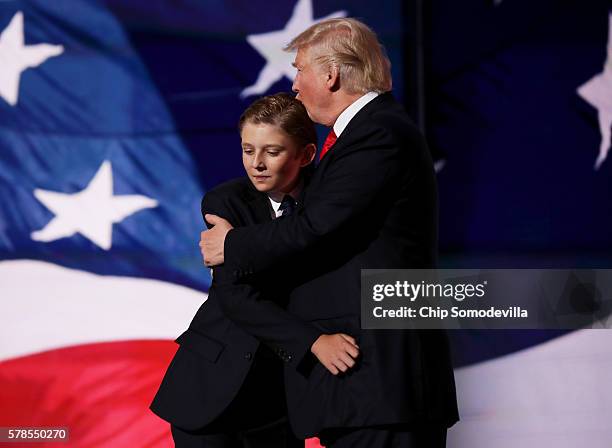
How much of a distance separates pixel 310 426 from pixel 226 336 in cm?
32

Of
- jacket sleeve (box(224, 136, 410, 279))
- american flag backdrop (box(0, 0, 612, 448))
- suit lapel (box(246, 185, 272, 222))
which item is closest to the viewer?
jacket sleeve (box(224, 136, 410, 279))

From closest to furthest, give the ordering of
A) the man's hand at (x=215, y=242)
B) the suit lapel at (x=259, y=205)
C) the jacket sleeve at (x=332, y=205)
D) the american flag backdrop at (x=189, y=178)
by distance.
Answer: the jacket sleeve at (x=332, y=205)
the man's hand at (x=215, y=242)
the suit lapel at (x=259, y=205)
the american flag backdrop at (x=189, y=178)

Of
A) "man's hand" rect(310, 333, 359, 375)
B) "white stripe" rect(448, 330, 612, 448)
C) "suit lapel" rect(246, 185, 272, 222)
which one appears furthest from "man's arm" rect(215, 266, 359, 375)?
"white stripe" rect(448, 330, 612, 448)

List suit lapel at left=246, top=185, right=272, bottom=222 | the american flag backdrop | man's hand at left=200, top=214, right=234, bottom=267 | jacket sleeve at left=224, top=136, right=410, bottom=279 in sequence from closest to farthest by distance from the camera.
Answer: jacket sleeve at left=224, top=136, right=410, bottom=279 < man's hand at left=200, top=214, right=234, bottom=267 < suit lapel at left=246, top=185, right=272, bottom=222 < the american flag backdrop

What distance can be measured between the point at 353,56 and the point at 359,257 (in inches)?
17.0

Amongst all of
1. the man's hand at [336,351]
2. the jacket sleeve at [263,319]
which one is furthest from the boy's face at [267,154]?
the man's hand at [336,351]

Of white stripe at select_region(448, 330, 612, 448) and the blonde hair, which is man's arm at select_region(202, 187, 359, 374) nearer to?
the blonde hair

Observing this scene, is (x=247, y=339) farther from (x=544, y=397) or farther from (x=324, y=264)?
(x=544, y=397)

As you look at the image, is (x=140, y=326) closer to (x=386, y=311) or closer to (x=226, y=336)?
(x=226, y=336)

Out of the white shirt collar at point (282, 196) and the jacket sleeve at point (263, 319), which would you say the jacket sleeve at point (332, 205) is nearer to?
the jacket sleeve at point (263, 319)

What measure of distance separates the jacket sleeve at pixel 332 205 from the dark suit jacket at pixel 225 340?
0.36ft

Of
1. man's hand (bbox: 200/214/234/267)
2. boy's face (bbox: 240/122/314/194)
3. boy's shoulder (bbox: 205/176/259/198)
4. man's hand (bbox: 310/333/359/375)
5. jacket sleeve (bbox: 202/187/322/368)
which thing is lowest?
man's hand (bbox: 310/333/359/375)

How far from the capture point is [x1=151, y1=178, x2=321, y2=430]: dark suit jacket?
1.86m

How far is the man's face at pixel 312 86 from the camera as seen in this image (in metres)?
1.93
